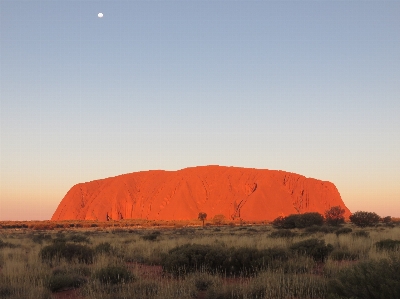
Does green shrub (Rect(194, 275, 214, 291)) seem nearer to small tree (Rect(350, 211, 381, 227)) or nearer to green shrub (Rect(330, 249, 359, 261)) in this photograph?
green shrub (Rect(330, 249, 359, 261))

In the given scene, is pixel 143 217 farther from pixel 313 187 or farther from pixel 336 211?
pixel 336 211

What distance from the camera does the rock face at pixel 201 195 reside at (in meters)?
113

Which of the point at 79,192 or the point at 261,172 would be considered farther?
the point at 79,192

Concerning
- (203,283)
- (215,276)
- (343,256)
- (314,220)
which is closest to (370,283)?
(203,283)

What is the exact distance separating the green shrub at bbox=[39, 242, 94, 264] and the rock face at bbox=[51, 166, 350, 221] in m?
96.1

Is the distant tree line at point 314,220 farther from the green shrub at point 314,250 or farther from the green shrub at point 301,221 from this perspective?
the green shrub at point 314,250

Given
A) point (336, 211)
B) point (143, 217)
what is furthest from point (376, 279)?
point (143, 217)

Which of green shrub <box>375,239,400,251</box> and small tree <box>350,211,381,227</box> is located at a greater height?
green shrub <box>375,239,400,251</box>

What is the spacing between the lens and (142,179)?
138 meters

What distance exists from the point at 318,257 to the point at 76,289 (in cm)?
790

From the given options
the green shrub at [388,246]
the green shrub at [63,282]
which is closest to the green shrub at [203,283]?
the green shrub at [63,282]

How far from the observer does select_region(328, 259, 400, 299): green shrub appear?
16.5ft

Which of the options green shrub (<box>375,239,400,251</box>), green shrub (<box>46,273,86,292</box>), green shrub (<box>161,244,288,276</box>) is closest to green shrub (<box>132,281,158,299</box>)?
green shrub (<box>46,273,86,292</box>)

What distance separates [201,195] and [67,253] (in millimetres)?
105120
